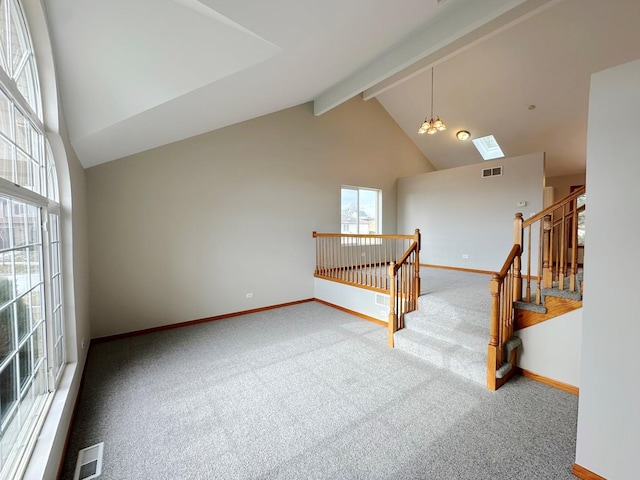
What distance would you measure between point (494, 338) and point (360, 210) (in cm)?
461

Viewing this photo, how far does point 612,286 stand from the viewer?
1.65 meters

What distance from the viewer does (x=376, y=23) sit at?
2.61 m

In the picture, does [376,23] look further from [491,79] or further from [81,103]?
[491,79]

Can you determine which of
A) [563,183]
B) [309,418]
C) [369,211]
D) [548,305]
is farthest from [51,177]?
[563,183]

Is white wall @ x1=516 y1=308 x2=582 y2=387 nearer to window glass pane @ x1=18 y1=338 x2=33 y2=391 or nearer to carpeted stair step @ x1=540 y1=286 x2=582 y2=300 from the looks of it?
carpeted stair step @ x1=540 y1=286 x2=582 y2=300

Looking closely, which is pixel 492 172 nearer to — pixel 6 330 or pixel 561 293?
pixel 561 293

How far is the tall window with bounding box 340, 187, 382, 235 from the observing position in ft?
21.6

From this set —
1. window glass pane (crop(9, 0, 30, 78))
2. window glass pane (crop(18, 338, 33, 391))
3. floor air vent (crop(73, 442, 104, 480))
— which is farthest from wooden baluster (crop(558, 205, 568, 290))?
window glass pane (crop(9, 0, 30, 78))

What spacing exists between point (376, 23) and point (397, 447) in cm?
357

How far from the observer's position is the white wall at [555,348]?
2641mm

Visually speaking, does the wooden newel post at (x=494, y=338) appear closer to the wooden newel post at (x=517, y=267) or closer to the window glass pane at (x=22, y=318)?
the wooden newel post at (x=517, y=267)

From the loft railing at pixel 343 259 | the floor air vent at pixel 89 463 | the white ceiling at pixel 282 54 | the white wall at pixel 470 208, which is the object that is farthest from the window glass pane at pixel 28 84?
the white wall at pixel 470 208

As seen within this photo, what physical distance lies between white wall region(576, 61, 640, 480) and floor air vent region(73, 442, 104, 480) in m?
3.14

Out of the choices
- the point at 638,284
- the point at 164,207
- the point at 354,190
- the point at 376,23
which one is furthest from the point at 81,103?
the point at 354,190
